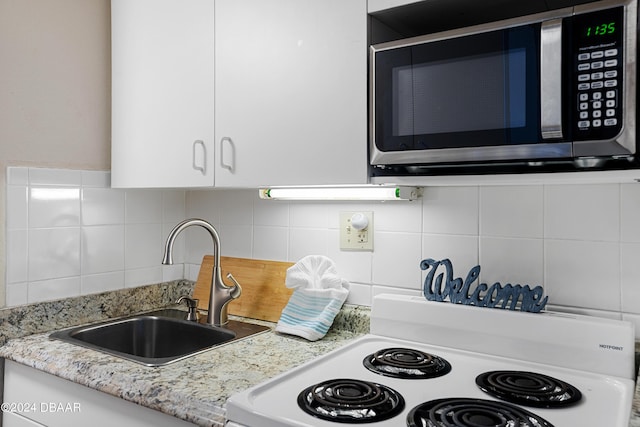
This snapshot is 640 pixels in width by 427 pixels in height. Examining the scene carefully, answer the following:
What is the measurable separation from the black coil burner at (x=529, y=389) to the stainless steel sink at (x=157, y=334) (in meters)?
0.76

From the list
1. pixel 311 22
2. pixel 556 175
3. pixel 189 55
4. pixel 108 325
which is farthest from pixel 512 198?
pixel 108 325

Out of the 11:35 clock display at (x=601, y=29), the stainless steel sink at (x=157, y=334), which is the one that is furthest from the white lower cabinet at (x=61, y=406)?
the 11:35 clock display at (x=601, y=29)

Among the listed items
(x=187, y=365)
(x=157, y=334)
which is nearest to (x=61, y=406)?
(x=187, y=365)

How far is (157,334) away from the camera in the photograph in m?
1.82

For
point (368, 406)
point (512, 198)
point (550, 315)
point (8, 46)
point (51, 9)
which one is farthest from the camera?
point (51, 9)

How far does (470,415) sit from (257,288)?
1.01 metres

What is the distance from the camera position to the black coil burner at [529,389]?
3.32 feet

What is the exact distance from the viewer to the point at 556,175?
1027mm

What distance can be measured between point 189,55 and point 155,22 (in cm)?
21

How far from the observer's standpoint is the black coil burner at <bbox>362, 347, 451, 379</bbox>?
46.6 inches

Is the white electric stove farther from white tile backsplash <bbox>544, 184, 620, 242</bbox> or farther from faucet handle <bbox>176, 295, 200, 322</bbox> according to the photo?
faucet handle <bbox>176, 295, 200, 322</bbox>

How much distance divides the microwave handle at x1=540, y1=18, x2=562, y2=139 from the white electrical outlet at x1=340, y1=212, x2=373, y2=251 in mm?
734

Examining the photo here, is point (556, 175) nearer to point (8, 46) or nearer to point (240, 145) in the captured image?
point (240, 145)

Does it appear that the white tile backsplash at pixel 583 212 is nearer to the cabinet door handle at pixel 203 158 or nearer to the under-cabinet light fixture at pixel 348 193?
the under-cabinet light fixture at pixel 348 193
